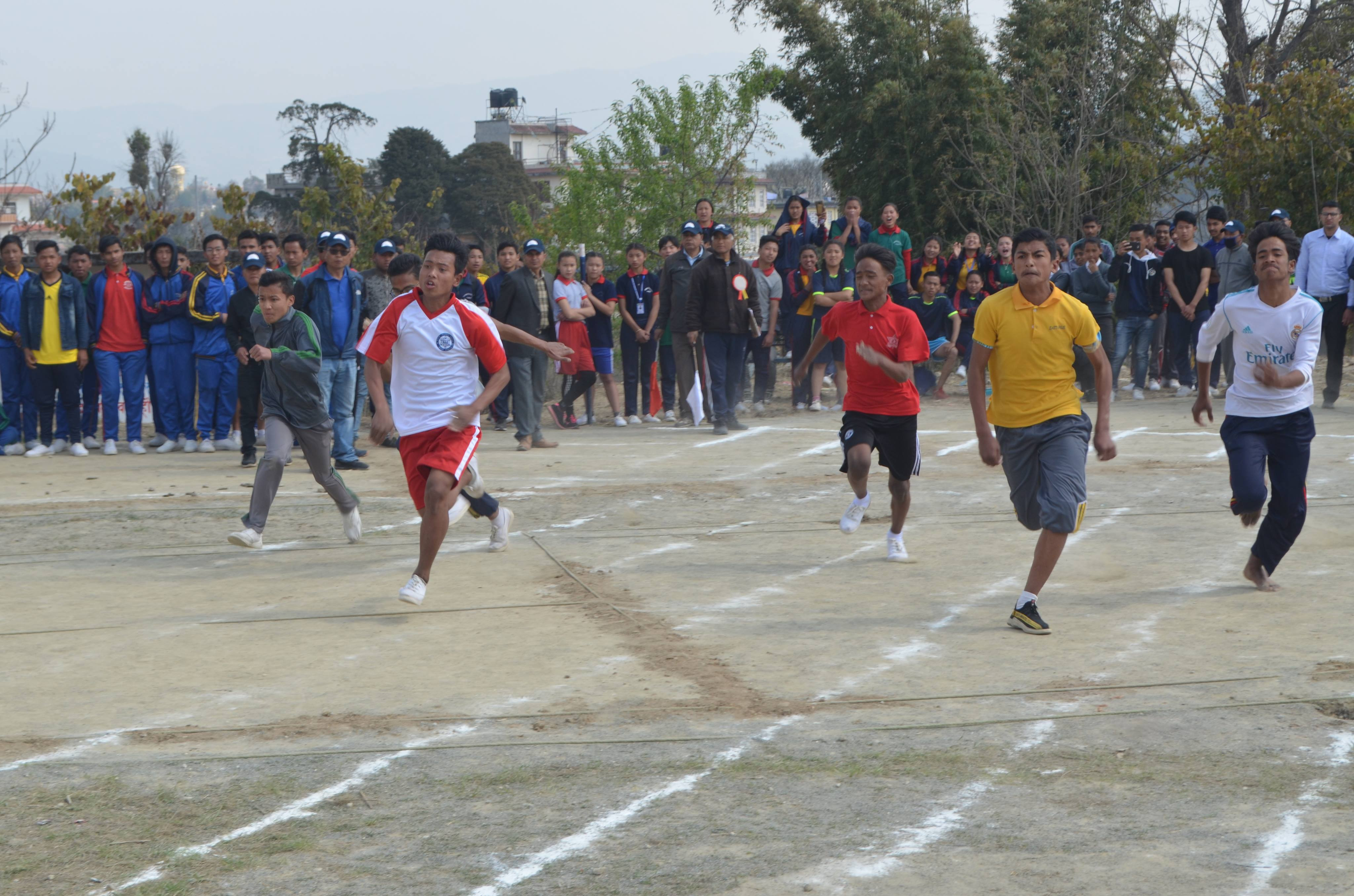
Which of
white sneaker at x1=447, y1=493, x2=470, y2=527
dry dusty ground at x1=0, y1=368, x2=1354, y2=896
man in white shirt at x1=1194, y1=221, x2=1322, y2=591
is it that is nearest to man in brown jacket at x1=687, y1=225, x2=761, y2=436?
dry dusty ground at x1=0, y1=368, x2=1354, y2=896

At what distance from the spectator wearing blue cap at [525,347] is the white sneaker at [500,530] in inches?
179

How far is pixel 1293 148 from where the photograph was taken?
1867 cm

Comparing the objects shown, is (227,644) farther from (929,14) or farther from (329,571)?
(929,14)

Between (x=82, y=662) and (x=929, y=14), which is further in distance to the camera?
(x=929, y=14)

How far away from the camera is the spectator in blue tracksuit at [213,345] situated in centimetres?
1307

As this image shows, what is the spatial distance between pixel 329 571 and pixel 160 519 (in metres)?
2.37

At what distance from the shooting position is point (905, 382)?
815 centimetres

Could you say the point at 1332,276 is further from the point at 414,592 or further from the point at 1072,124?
the point at 414,592

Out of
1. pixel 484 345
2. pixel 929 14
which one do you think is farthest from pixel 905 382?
pixel 929 14

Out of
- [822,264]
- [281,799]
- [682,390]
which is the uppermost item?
[822,264]

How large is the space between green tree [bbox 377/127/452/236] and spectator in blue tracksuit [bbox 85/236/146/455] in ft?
172

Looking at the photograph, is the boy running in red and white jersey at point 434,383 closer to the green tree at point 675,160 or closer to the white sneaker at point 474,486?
the white sneaker at point 474,486

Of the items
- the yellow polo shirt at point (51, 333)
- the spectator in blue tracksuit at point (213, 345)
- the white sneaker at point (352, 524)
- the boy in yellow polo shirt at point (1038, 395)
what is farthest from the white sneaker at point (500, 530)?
the yellow polo shirt at point (51, 333)

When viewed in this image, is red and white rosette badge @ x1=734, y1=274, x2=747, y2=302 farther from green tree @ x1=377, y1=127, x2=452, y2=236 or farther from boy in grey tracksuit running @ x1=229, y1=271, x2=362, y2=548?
green tree @ x1=377, y1=127, x2=452, y2=236
